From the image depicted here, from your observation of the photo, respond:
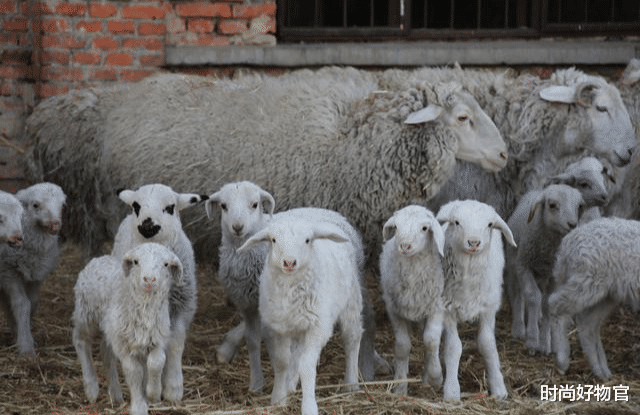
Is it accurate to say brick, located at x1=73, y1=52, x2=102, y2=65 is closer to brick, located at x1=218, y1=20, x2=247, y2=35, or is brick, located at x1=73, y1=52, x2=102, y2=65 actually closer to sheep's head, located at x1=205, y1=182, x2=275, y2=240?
brick, located at x1=218, y1=20, x2=247, y2=35

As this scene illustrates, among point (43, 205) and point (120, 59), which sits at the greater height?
point (120, 59)

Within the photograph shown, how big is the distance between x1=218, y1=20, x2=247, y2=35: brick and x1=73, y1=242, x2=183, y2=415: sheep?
13.3ft

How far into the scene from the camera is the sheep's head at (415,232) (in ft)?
18.5

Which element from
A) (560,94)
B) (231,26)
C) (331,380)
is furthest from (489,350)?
(231,26)

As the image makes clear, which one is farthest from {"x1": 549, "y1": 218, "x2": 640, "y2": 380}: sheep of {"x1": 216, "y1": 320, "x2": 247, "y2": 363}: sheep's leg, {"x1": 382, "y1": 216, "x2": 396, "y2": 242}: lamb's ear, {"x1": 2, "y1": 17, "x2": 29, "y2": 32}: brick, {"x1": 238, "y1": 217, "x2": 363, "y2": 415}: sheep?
{"x1": 2, "y1": 17, "x2": 29, "y2": 32}: brick

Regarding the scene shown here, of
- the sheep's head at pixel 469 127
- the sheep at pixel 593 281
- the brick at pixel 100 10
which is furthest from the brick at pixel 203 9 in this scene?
the sheep at pixel 593 281

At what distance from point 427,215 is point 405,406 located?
3.20ft

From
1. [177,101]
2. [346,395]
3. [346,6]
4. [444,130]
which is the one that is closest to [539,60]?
[346,6]

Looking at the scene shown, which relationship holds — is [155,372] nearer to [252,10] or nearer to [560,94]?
[560,94]

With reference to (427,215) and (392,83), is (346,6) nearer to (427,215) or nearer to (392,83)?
(392,83)

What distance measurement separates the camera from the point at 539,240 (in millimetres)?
7055

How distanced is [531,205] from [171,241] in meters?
2.37

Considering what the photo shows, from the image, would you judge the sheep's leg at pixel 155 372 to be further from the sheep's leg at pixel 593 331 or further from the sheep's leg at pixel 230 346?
the sheep's leg at pixel 593 331

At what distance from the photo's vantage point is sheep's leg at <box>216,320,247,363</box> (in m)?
6.84
